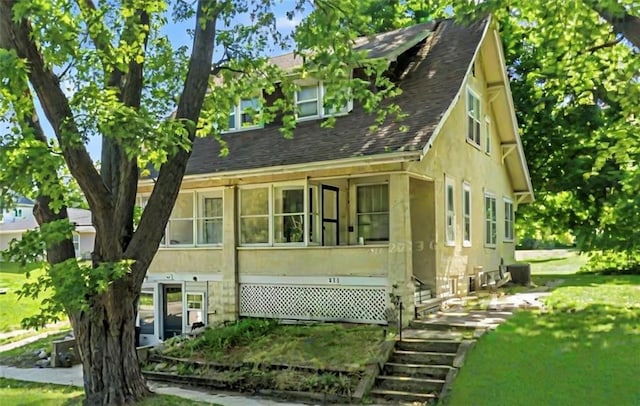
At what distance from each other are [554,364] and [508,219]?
504 inches

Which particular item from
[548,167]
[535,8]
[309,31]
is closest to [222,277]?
[309,31]

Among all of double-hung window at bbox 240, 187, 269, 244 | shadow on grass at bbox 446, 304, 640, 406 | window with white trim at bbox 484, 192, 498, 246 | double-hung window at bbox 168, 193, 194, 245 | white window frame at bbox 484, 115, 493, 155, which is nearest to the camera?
shadow on grass at bbox 446, 304, 640, 406

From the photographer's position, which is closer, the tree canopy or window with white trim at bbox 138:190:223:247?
the tree canopy

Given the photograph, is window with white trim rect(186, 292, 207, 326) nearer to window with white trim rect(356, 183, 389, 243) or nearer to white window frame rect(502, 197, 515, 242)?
window with white trim rect(356, 183, 389, 243)

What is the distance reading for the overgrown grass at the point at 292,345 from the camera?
11.1m

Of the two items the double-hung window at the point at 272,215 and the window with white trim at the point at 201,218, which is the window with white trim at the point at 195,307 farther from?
the double-hung window at the point at 272,215

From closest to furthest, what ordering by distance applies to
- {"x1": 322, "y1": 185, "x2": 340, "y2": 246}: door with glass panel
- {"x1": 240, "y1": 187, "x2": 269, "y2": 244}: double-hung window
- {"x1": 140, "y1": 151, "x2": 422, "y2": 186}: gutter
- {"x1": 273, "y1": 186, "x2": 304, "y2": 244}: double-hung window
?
{"x1": 140, "y1": 151, "x2": 422, "y2": 186}: gutter, {"x1": 273, "y1": 186, "x2": 304, "y2": 244}: double-hung window, {"x1": 240, "y1": 187, "x2": 269, "y2": 244}: double-hung window, {"x1": 322, "y1": 185, "x2": 340, "y2": 246}: door with glass panel

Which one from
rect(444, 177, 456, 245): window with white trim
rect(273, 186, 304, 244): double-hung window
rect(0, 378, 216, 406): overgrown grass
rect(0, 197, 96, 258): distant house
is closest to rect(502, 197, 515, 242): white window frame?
rect(444, 177, 456, 245): window with white trim

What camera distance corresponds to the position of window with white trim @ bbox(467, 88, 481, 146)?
17.0m

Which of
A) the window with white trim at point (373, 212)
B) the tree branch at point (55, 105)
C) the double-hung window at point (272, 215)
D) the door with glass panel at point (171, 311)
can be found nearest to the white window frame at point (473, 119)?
the window with white trim at point (373, 212)

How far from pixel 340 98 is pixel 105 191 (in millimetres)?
4548

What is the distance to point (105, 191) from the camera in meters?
9.12

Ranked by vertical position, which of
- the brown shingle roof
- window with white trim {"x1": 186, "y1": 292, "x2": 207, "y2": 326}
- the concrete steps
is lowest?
the concrete steps

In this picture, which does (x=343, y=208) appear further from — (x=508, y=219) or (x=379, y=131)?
(x=508, y=219)
